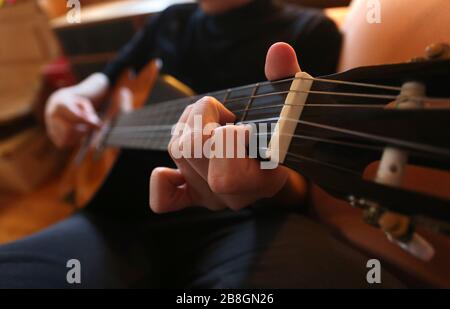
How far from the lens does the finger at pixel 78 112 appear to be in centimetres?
82

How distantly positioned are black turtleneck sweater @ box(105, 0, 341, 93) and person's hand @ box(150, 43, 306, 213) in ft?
0.39

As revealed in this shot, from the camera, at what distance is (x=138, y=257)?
1.93 feet

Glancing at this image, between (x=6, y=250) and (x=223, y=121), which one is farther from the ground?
(x=223, y=121)

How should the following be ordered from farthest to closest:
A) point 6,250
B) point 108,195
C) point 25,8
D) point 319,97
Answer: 1. point 25,8
2. point 108,195
3. point 6,250
4. point 319,97

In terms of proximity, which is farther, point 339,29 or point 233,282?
point 339,29

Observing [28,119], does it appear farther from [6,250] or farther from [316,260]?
[316,260]

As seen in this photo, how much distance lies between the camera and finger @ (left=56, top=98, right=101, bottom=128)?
822 mm

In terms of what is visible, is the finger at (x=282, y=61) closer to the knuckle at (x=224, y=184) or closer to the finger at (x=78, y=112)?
the knuckle at (x=224, y=184)

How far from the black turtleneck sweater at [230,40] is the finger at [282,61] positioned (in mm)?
111

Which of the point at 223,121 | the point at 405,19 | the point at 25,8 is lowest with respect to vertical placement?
the point at 223,121

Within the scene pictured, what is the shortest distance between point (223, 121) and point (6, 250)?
0.47 meters

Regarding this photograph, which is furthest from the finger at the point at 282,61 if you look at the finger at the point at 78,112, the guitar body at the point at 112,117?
the finger at the point at 78,112
